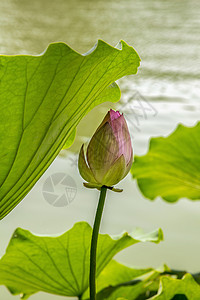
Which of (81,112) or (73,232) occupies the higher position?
(81,112)

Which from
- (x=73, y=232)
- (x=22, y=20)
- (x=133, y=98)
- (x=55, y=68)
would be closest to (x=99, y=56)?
Answer: (x=55, y=68)

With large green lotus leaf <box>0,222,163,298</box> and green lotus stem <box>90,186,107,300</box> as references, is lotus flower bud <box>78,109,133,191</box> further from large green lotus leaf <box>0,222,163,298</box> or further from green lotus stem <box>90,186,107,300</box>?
large green lotus leaf <box>0,222,163,298</box>

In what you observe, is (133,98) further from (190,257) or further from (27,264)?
(27,264)

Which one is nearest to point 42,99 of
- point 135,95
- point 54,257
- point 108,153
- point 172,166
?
point 108,153

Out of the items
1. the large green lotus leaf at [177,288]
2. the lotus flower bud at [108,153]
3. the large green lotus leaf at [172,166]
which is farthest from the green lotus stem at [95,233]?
the large green lotus leaf at [172,166]

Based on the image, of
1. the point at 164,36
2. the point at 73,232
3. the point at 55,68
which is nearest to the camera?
the point at 55,68

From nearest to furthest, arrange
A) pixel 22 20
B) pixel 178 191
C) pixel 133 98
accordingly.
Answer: pixel 178 191 < pixel 133 98 < pixel 22 20

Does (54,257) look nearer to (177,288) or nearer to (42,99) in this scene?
(177,288)

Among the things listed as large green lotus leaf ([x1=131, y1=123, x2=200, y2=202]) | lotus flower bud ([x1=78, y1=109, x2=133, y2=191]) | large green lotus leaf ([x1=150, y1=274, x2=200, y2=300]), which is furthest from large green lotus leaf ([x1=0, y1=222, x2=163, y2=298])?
large green lotus leaf ([x1=131, y1=123, x2=200, y2=202])
